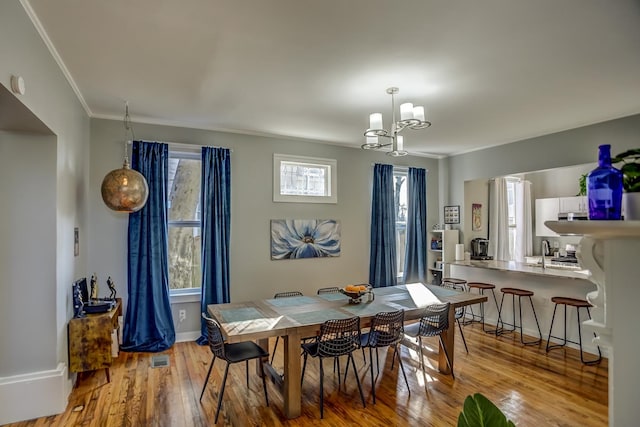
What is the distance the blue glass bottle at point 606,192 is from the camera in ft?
3.67

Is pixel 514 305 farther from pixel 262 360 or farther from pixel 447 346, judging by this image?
pixel 262 360

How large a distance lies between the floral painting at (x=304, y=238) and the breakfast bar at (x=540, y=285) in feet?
6.90

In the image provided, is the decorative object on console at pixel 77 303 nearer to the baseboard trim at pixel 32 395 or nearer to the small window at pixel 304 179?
the baseboard trim at pixel 32 395

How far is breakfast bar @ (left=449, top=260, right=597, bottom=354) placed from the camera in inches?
169

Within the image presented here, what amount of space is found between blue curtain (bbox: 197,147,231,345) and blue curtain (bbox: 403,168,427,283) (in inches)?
125

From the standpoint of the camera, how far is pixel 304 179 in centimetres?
547

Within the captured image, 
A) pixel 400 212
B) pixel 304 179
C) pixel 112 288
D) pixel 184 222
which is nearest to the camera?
pixel 112 288

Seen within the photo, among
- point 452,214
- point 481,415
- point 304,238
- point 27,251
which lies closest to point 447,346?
point 304,238

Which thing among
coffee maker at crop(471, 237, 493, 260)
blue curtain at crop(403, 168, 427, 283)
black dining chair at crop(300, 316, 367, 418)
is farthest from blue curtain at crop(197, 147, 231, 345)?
coffee maker at crop(471, 237, 493, 260)

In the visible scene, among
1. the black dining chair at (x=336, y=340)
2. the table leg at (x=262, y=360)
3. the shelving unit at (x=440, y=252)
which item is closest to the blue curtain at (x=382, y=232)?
the shelving unit at (x=440, y=252)

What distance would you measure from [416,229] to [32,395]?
17.9 feet

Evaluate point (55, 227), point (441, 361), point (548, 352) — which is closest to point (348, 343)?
point (441, 361)

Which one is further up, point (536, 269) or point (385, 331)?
point (536, 269)

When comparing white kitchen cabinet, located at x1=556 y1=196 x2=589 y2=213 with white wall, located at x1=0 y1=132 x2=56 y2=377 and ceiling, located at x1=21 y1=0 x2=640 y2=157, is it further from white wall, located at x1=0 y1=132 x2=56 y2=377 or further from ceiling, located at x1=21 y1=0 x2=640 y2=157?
white wall, located at x1=0 y1=132 x2=56 y2=377
